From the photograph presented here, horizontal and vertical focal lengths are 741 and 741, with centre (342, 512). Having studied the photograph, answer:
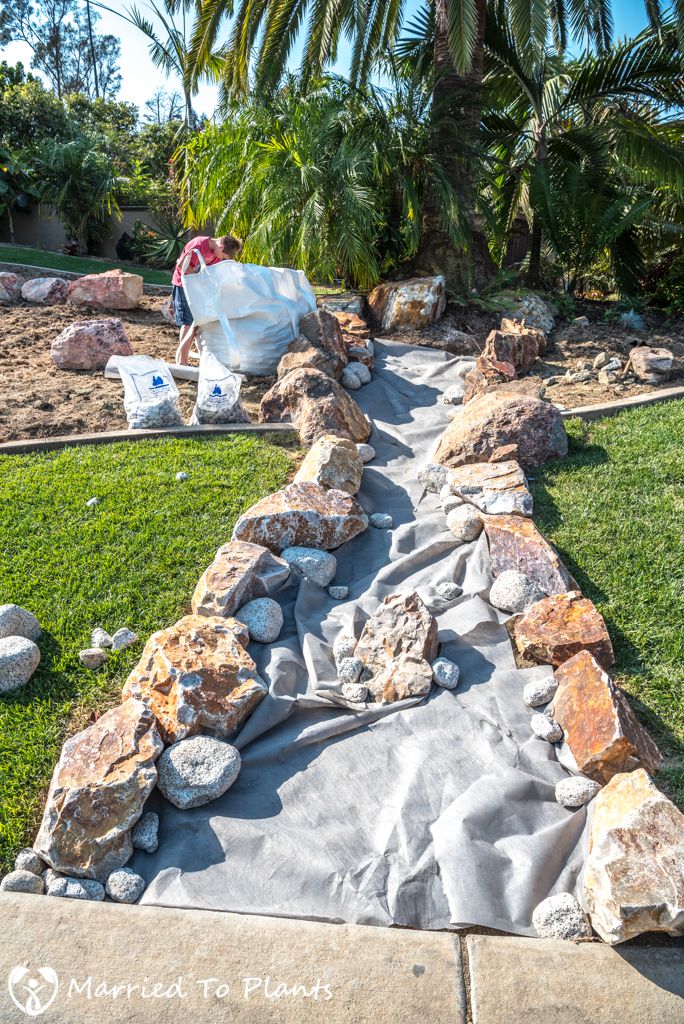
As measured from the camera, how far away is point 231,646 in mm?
3021

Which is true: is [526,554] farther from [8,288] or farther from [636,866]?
[8,288]

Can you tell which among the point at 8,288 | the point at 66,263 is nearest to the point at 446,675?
the point at 8,288

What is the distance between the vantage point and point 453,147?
846cm

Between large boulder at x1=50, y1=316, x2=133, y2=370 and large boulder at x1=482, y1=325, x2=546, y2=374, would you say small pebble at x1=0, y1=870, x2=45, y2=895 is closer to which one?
large boulder at x1=50, y1=316, x2=133, y2=370

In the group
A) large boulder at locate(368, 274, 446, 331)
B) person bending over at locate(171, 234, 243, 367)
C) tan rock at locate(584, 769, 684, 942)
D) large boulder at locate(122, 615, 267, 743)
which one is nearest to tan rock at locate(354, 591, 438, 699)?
large boulder at locate(122, 615, 267, 743)

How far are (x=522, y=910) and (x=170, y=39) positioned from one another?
68.8 feet

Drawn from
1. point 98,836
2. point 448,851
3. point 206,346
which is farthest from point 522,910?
point 206,346

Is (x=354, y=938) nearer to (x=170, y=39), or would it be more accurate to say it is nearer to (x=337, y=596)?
(x=337, y=596)

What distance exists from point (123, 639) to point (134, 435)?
237 cm

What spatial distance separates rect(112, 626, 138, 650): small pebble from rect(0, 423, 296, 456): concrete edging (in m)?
2.27

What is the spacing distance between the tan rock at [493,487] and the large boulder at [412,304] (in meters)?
3.46

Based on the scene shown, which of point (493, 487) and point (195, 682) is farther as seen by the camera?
point (493, 487)

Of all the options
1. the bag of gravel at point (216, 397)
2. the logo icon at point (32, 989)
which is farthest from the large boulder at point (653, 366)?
the logo icon at point (32, 989)

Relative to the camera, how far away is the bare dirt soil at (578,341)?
6.38m
